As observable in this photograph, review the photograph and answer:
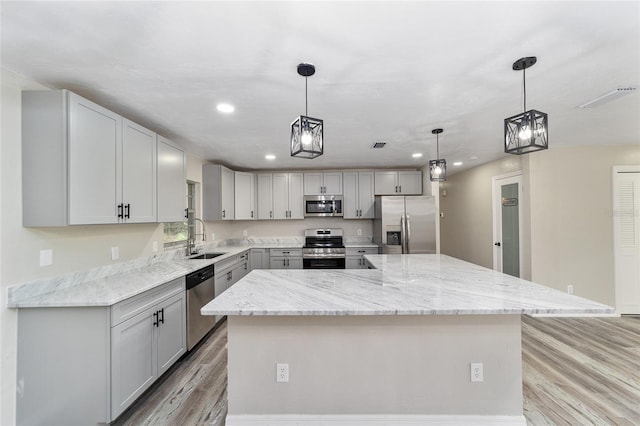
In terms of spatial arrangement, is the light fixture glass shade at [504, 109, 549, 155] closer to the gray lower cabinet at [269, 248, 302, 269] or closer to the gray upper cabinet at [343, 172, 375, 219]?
the gray upper cabinet at [343, 172, 375, 219]

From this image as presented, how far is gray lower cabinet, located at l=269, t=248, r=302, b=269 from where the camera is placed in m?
4.87

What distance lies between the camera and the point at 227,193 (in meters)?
4.54

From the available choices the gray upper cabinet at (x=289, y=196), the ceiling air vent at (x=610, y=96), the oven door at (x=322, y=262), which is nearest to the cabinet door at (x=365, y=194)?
the oven door at (x=322, y=262)

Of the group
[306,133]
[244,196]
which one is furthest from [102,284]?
[244,196]

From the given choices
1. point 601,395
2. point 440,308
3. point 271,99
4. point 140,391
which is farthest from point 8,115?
point 601,395

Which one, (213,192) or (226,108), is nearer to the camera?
(226,108)

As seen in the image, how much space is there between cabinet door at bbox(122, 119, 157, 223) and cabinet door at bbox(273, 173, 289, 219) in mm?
2632

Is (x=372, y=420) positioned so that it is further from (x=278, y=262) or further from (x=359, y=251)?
(x=278, y=262)

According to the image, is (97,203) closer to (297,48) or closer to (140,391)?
(140,391)

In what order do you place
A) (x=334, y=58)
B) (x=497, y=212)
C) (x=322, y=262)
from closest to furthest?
(x=334, y=58), (x=497, y=212), (x=322, y=262)

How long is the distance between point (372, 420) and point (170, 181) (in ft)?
9.40

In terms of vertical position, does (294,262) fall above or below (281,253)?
below

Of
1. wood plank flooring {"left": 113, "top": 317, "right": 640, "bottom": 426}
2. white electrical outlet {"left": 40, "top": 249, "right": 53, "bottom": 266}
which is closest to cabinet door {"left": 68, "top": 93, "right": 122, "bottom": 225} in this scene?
white electrical outlet {"left": 40, "top": 249, "right": 53, "bottom": 266}

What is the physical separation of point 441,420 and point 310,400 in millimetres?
876
